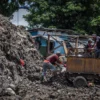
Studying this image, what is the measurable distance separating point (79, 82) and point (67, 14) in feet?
61.4

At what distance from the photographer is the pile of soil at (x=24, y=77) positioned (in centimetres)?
1502

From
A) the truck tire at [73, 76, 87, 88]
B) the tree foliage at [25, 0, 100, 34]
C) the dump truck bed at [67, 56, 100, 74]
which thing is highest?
the tree foliage at [25, 0, 100, 34]

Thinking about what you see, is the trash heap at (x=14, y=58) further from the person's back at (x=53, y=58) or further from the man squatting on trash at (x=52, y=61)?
the person's back at (x=53, y=58)

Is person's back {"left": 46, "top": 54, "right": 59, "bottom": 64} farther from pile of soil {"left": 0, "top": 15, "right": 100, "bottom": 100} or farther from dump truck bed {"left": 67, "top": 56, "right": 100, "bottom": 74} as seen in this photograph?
pile of soil {"left": 0, "top": 15, "right": 100, "bottom": 100}

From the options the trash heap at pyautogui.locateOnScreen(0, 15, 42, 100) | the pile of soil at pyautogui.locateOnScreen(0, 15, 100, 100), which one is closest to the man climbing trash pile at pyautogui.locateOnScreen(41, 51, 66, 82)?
the pile of soil at pyautogui.locateOnScreen(0, 15, 100, 100)

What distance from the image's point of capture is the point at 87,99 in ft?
48.7

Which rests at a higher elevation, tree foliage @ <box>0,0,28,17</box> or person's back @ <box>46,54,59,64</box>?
tree foliage @ <box>0,0,28,17</box>

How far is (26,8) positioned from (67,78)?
1910 cm

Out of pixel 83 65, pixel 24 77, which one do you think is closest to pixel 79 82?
pixel 83 65

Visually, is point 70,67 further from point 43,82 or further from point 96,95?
point 96,95

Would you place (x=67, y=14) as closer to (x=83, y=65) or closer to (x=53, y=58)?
(x=53, y=58)

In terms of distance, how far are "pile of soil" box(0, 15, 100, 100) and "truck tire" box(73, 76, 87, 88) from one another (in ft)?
1.06

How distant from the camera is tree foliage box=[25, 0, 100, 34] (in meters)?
35.7

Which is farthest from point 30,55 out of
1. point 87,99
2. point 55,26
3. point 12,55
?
point 55,26
